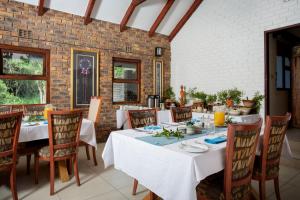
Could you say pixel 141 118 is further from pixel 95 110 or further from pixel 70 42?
pixel 70 42

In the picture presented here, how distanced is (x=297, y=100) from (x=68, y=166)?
22.0 feet

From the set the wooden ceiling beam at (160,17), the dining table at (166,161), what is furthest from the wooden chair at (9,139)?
the wooden ceiling beam at (160,17)

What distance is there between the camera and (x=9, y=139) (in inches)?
82.7

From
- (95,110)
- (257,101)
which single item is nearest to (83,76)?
(95,110)

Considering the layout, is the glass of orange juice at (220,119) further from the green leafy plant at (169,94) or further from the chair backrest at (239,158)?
the green leafy plant at (169,94)

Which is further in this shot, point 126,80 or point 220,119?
point 126,80

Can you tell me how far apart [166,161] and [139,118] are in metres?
1.08

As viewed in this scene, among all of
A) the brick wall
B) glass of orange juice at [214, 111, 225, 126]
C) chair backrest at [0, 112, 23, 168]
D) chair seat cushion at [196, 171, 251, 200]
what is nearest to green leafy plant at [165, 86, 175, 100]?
the brick wall

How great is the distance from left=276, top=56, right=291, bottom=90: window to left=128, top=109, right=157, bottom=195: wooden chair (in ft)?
16.2

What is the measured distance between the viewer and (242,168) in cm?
154

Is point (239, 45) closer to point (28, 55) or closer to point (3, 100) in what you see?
point (28, 55)

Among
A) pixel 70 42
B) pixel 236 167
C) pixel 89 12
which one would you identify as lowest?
pixel 236 167

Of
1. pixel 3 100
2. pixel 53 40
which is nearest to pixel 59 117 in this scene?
A: pixel 3 100

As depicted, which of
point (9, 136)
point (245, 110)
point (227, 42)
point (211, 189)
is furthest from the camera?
point (227, 42)
